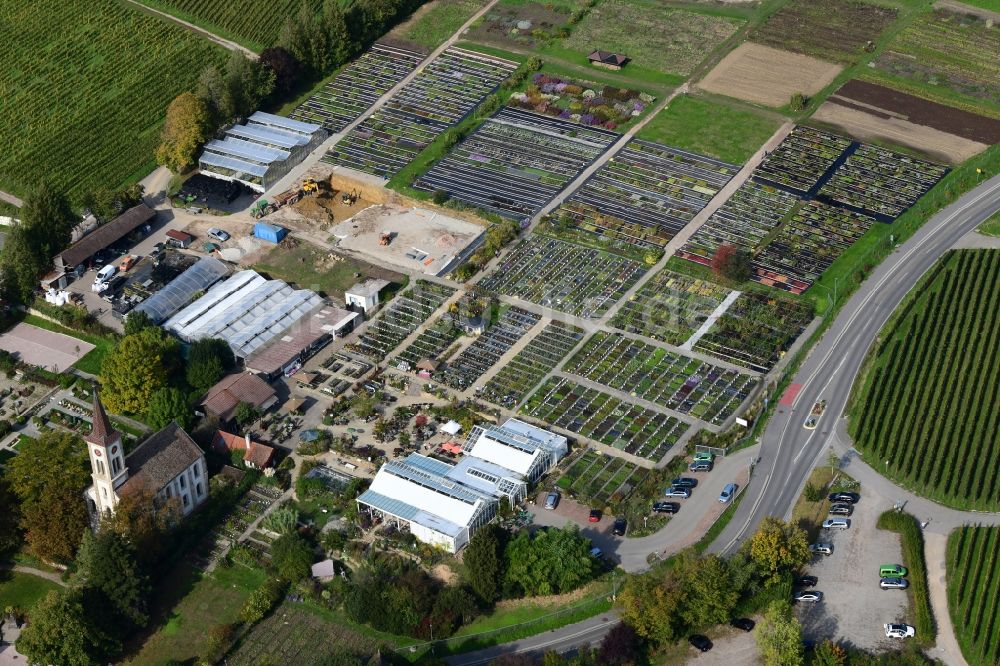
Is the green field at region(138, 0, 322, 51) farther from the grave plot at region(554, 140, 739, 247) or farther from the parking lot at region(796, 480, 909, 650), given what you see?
the parking lot at region(796, 480, 909, 650)

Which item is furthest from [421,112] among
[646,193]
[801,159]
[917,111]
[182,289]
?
[917,111]

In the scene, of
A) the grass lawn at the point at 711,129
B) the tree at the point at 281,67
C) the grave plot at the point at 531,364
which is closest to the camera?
the grave plot at the point at 531,364

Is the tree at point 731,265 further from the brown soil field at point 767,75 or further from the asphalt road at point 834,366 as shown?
the brown soil field at point 767,75

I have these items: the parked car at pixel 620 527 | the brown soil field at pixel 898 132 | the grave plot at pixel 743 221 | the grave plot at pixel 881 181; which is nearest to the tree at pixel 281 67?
the grave plot at pixel 743 221

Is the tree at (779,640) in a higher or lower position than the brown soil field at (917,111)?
higher

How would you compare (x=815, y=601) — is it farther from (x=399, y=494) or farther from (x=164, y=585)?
(x=164, y=585)

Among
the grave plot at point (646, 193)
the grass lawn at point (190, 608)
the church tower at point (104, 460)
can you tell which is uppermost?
the church tower at point (104, 460)
